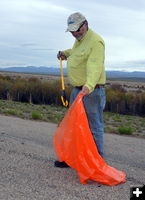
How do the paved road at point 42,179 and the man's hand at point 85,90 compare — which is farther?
the man's hand at point 85,90

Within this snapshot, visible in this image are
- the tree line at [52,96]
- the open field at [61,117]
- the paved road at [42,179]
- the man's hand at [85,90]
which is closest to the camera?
the paved road at [42,179]

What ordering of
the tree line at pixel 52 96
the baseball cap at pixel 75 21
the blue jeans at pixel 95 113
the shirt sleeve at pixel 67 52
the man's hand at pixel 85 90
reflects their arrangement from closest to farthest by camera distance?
the man's hand at pixel 85 90 < the baseball cap at pixel 75 21 < the blue jeans at pixel 95 113 < the shirt sleeve at pixel 67 52 < the tree line at pixel 52 96

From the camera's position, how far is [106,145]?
431 inches

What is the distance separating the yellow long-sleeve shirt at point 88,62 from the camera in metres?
5.93

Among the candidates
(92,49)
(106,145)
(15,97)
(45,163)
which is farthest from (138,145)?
(15,97)

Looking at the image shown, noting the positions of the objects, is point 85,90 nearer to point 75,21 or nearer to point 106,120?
point 75,21

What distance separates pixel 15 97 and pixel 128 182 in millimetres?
31604

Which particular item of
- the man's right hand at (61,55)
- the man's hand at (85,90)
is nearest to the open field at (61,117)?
the man's right hand at (61,55)

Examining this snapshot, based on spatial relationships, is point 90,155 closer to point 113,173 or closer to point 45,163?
point 113,173

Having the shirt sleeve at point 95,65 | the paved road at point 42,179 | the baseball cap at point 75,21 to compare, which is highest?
the baseball cap at point 75,21

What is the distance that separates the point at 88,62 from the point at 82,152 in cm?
124

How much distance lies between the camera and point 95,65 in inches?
235

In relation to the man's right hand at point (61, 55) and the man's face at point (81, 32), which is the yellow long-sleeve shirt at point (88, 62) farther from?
the man's right hand at point (61, 55)

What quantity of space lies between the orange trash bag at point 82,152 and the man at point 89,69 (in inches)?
8.1
